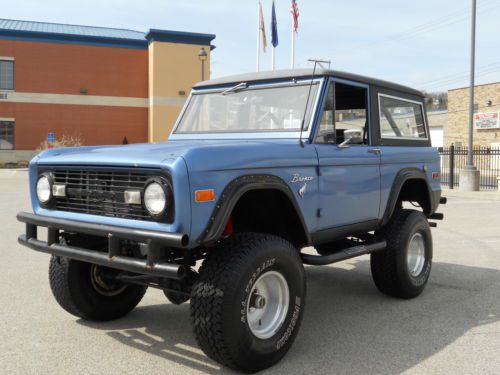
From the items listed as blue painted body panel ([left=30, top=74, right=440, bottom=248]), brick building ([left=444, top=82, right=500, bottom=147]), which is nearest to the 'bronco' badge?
blue painted body panel ([left=30, top=74, right=440, bottom=248])

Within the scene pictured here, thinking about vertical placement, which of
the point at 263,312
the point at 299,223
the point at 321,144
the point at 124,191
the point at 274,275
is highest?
the point at 321,144

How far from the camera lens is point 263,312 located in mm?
3734

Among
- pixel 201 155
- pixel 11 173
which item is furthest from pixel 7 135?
pixel 201 155

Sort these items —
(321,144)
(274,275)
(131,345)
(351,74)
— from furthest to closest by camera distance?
1. (351,74)
2. (321,144)
3. (131,345)
4. (274,275)

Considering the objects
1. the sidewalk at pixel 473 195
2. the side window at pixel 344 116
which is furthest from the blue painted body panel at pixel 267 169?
the sidewalk at pixel 473 195

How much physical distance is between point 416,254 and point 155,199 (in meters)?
3.40

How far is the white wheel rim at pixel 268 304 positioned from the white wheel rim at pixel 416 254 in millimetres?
2240

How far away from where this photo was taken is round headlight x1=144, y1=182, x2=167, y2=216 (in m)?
3.21

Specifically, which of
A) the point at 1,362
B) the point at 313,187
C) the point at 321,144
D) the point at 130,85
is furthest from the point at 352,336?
the point at 130,85

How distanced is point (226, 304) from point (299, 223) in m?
1.05

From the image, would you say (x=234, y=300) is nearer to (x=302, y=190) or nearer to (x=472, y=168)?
(x=302, y=190)

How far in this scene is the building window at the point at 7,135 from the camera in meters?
36.1

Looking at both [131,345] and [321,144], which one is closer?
[131,345]

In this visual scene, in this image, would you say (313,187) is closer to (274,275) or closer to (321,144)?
(321,144)
